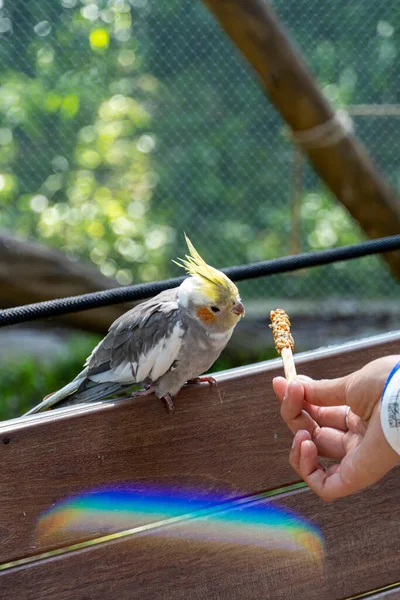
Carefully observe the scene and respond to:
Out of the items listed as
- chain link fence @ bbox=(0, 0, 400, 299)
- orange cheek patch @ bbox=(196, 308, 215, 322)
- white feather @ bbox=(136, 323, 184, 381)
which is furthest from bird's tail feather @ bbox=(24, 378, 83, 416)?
chain link fence @ bbox=(0, 0, 400, 299)

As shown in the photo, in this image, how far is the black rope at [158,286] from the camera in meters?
1.04

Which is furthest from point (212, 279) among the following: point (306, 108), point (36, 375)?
point (36, 375)

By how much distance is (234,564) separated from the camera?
91 cm

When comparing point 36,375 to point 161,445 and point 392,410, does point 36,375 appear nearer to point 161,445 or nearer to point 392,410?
point 161,445

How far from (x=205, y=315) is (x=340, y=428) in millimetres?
313

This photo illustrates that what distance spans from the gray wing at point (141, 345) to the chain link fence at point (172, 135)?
129cm

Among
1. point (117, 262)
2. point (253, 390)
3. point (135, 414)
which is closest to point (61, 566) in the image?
point (135, 414)

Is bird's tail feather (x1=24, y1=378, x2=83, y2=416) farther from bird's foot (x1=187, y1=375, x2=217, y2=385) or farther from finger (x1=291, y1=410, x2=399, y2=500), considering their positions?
finger (x1=291, y1=410, x2=399, y2=500)

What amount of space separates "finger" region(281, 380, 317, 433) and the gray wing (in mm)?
282

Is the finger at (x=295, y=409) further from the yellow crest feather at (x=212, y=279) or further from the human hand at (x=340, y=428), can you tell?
the yellow crest feather at (x=212, y=279)

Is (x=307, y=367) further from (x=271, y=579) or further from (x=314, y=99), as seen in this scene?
(x=314, y=99)

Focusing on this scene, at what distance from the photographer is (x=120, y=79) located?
233cm

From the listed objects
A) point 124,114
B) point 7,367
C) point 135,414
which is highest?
point 135,414

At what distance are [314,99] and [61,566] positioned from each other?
1668mm
